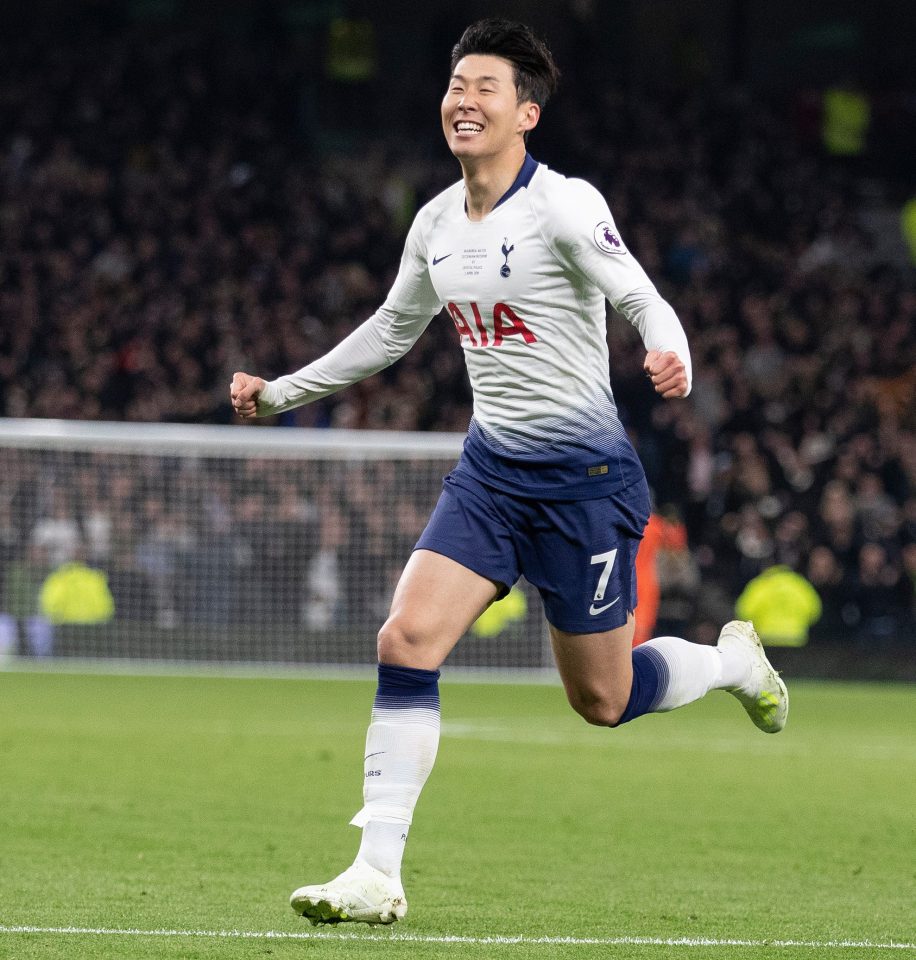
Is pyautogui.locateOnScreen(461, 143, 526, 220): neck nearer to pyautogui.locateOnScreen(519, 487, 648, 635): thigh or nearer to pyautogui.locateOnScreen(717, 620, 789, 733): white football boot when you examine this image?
pyautogui.locateOnScreen(519, 487, 648, 635): thigh

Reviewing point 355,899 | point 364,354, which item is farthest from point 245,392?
point 355,899

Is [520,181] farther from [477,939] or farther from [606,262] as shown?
[477,939]

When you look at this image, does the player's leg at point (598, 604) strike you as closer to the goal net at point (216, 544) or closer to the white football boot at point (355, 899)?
the white football boot at point (355, 899)

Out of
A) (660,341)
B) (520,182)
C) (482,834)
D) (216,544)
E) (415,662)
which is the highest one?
(520,182)

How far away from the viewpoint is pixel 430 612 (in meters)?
5.34

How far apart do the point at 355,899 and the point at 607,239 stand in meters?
1.94

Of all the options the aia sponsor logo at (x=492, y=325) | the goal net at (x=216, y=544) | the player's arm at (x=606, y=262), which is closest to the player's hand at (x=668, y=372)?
the player's arm at (x=606, y=262)

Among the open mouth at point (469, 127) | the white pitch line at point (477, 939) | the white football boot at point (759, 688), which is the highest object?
the open mouth at point (469, 127)

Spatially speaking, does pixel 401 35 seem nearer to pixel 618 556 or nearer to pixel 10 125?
pixel 10 125

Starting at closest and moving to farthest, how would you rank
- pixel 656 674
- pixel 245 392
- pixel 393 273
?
pixel 245 392 < pixel 656 674 < pixel 393 273

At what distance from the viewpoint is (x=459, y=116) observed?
18.0 ft

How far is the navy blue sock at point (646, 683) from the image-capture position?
5859mm

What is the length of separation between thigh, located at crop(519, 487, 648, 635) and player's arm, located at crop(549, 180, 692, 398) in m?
0.57

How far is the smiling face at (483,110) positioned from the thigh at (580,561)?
3.45 feet
